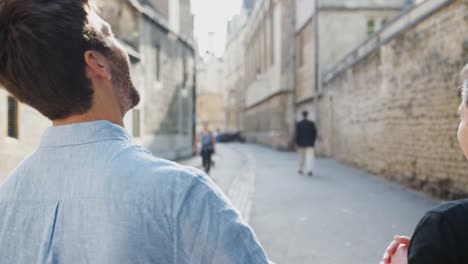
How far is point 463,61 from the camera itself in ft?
26.1

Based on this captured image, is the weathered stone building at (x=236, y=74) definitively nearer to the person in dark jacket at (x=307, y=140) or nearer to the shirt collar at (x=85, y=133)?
the person in dark jacket at (x=307, y=140)

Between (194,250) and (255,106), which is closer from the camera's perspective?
(194,250)

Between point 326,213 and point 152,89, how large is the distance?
1223cm

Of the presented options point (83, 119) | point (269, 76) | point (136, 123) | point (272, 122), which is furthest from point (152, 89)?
point (269, 76)

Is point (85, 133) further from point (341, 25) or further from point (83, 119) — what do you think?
point (341, 25)

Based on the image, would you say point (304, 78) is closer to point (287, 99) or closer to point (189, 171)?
point (287, 99)

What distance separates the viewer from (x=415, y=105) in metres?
10.1

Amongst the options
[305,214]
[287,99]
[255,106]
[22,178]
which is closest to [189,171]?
[22,178]

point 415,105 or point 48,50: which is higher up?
point 415,105

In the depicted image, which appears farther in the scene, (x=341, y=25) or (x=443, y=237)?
(x=341, y=25)

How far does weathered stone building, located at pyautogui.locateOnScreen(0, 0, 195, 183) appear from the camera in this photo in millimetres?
8805

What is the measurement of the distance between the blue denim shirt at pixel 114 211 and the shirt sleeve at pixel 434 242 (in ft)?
2.06

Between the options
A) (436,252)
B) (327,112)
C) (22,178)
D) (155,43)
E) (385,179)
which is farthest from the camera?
(327,112)

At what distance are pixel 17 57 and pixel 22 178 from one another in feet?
1.03
